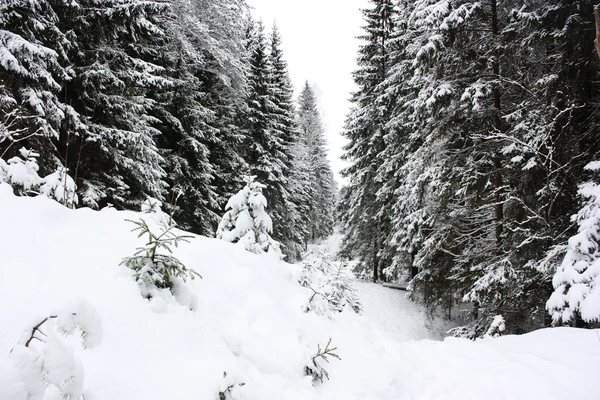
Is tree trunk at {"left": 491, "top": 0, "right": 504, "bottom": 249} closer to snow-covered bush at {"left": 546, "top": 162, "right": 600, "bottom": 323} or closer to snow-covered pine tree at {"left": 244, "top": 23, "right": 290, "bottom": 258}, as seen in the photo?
snow-covered bush at {"left": 546, "top": 162, "right": 600, "bottom": 323}

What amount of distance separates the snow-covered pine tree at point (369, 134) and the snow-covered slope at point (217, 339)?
10627 mm

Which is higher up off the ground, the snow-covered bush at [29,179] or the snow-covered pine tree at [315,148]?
the snow-covered pine tree at [315,148]

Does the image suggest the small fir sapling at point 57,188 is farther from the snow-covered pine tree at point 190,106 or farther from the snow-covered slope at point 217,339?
the snow-covered pine tree at point 190,106

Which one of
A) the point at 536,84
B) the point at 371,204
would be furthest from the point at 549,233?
the point at 371,204

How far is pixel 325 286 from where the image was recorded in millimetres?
4414

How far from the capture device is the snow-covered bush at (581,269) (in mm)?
4027

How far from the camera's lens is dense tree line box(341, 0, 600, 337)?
5395 mm

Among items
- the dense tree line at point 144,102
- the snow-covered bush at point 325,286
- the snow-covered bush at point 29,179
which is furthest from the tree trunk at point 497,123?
the snow-covered bush at point 29,179

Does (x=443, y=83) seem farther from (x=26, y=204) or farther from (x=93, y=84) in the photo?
(x=93, y=84)

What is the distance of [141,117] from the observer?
8.73 metres

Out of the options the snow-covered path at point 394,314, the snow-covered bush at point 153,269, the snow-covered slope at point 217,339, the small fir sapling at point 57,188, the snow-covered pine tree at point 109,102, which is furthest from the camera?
the snow-covered path at point 394,314

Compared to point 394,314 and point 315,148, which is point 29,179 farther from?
point 315,148

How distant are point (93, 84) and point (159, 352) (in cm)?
726

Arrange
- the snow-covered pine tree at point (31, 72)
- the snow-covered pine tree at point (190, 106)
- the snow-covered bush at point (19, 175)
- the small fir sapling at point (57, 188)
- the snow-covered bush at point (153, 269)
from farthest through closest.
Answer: the snow-covered pine tree at point (190, 106) < the snow-covered pine tree at point (31, 72) < the small fir sapling at point (57, 188) < the snow-covered bush at point (19, 175) < the snow-covered bush at point (153, 269)
